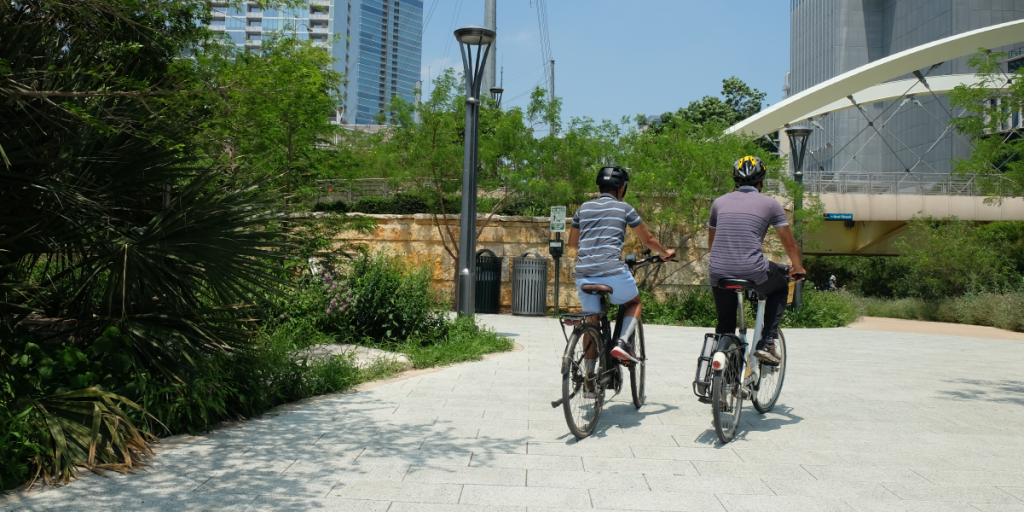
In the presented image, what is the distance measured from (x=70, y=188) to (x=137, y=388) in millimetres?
1309

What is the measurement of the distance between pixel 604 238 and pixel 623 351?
780 millimetres

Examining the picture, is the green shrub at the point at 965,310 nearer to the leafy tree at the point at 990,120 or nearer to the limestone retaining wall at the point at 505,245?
the limestone retaining wall at the point at 505,245

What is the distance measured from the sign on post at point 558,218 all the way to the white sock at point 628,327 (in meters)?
9.09

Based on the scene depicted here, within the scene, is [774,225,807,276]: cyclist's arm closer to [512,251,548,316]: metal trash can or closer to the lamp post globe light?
the lamp post globe light

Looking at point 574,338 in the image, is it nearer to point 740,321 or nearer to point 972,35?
point 740,321

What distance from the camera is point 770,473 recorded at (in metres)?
4.39

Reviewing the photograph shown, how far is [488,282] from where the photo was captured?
51.8ft

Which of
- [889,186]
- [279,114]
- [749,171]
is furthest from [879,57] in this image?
[749,171]

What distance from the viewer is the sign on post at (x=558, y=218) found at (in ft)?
47.8

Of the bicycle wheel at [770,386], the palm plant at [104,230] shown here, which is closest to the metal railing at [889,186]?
the bicycle wheel at [770,386]

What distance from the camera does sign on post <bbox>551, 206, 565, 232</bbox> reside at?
574 inches

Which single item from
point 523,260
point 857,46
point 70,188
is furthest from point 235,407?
point 857,46

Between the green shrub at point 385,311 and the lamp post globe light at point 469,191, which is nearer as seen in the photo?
the green shrub at point 385,311

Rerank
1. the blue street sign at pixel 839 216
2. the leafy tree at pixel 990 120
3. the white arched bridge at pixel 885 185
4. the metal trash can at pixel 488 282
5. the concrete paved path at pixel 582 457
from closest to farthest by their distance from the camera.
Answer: the concrete paved path at pixel 582 457
the leafy tree at pixel 990 120
the metal trash can at pixel 488 282
the blue street sign at pixel 839 216
the white arched bridge at pixel 885 185
